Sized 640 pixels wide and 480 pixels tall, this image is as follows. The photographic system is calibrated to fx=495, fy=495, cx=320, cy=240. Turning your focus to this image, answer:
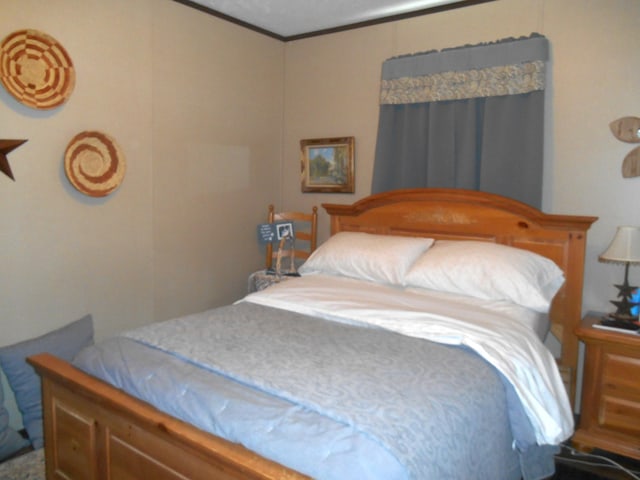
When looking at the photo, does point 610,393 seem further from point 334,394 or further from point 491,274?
point 334,394

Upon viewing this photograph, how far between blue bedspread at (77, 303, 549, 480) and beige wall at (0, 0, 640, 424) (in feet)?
3.54

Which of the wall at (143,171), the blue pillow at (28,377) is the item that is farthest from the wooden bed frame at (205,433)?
the wall at (143,171)

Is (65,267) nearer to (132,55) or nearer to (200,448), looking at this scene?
(132,55)

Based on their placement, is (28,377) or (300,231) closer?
(28,377)

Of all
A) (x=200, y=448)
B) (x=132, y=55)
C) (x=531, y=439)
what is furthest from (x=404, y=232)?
(x=200, y=448)

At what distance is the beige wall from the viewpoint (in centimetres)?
263

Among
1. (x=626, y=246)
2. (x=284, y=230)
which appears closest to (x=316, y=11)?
(x=284, y=230)

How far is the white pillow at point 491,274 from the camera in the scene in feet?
7.89

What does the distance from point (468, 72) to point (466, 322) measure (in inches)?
68.9

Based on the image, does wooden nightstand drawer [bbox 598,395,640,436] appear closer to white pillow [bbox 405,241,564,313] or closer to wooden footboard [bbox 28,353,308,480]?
white pillow [bbox 405,241,564,313]

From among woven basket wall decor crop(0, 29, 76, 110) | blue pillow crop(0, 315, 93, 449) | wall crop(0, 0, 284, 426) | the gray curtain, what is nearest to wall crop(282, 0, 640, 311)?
the gray curtain

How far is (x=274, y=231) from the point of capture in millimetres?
3770

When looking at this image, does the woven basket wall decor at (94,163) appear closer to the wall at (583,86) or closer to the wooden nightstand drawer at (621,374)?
the wall at (583,86)

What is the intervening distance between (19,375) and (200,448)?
1.65 meters
